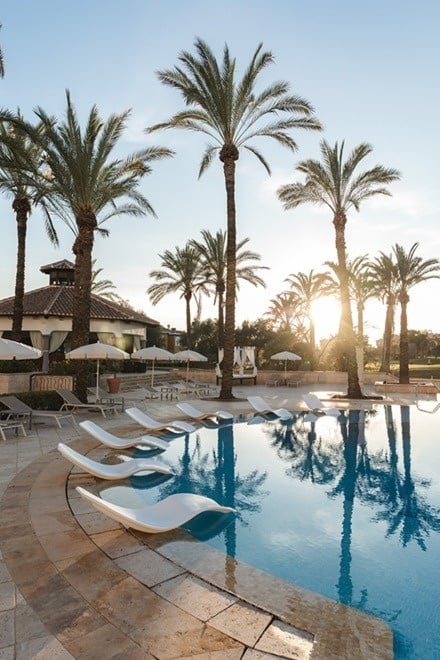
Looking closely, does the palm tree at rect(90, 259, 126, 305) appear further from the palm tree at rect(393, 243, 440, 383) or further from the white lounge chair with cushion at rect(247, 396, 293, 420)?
the white lounge chair with cushion at rect(247, 396, 293, 420)

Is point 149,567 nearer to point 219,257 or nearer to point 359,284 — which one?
point 359,284

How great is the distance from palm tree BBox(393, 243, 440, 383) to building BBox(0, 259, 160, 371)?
1856 cm

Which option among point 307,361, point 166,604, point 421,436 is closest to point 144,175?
point 421,436

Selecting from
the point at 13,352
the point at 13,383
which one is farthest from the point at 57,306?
the point at 13,352

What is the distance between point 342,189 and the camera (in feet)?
64.4

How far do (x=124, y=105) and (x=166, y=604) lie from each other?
16.6m

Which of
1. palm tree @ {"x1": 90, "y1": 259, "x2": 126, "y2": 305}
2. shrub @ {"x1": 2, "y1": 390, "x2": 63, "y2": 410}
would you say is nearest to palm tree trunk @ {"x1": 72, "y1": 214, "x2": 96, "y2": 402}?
shrub @ {"x1": 2, "y1": 390, "x2": 63, "y2": 410}

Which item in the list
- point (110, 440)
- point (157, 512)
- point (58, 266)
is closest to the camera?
point (157, 512)

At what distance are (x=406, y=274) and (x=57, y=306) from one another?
23.1 meters

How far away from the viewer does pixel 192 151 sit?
20.0 meters

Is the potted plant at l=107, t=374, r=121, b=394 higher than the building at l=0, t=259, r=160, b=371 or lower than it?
lower

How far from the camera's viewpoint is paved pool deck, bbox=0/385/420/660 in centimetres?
280

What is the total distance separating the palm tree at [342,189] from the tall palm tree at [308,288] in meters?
14.4

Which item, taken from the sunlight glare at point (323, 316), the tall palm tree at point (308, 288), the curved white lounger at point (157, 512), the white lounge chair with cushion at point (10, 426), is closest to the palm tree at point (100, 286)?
the tall palm tree at point (308, 288)
